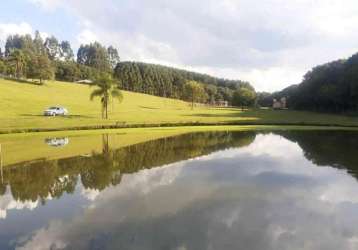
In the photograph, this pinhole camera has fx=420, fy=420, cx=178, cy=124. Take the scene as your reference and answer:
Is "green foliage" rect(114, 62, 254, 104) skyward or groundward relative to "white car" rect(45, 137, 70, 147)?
skyward

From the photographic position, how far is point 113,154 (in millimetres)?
34500

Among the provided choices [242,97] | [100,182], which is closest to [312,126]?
[100,182]

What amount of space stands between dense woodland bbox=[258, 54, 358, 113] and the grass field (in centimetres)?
1378

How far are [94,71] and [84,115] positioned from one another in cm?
9373

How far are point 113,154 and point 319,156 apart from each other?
665 inches

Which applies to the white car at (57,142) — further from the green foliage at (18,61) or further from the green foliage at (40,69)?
the green foliage at (18,61)

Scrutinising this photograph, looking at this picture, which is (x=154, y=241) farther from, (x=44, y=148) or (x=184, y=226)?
(x=44, y=148)

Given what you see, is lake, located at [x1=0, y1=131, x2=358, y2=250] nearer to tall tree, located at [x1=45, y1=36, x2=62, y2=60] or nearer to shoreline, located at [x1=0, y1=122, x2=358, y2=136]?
shoreline, located at [x1=0, y1=122, x2=358, y2=136]

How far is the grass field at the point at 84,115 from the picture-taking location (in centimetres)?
6500

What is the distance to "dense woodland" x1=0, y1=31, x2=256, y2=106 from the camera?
12812 cm

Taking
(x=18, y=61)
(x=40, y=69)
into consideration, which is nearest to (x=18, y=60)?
(x=18, y=61)

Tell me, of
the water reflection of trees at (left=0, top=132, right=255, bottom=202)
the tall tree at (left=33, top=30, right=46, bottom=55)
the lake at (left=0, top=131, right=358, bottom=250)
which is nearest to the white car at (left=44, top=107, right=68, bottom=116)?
the water reflection of trees at (left=0, top=132, right=255, bottom=202)

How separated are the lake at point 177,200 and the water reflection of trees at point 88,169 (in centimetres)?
7

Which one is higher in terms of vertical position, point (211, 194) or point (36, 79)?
point (36, 79)
